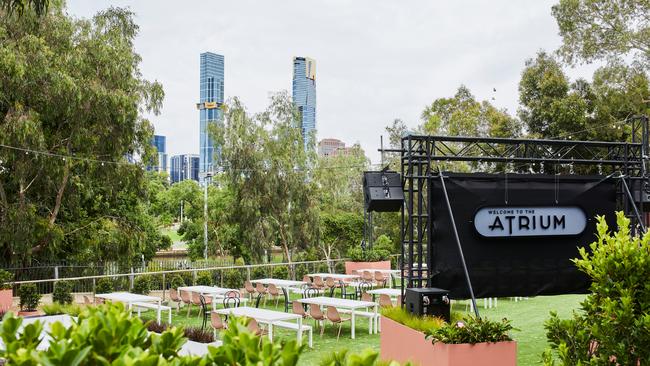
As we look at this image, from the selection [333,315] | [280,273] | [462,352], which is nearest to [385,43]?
[280,273]

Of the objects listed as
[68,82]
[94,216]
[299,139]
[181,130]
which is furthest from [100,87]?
[181,130]

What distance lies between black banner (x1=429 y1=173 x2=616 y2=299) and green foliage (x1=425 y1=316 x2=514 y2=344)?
204 centimetres

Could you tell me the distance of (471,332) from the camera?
22.7ft

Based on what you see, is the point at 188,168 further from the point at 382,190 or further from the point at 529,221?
the point at 529,221

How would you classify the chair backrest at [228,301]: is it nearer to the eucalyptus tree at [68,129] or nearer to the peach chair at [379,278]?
the peach chair at [379,278]

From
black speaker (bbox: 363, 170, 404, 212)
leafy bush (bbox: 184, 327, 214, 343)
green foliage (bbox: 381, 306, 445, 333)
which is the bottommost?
leafy bush (bbox: 184, 327, 214, 343)

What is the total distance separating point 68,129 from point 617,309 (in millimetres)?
18937

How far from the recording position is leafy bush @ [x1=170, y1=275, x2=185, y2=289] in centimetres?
1605

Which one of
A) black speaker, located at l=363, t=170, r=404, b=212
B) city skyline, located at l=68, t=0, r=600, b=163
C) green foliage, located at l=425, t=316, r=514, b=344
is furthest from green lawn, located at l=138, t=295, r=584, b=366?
city skyline, located at l=68, t=0, r=600, b=163

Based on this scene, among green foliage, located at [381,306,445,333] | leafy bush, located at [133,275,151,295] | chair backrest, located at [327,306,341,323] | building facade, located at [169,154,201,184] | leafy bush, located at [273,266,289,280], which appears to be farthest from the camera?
building facade, located at [169,154,201,184]

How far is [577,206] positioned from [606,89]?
16.4 m

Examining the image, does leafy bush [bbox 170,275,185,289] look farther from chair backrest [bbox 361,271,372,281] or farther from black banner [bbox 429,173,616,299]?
black banner [bbox 429,173,616,299]

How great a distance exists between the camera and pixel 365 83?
326 ft

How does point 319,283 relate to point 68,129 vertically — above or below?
below
